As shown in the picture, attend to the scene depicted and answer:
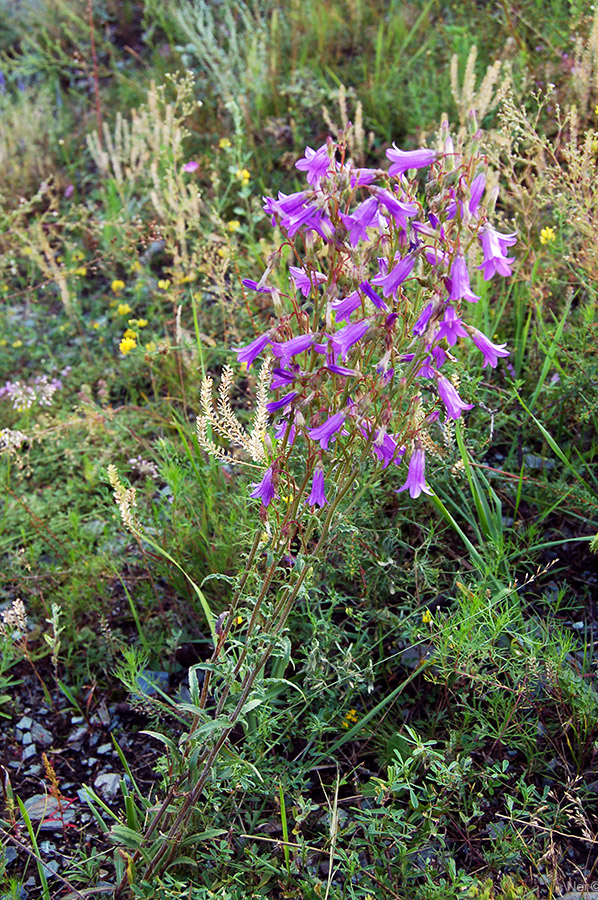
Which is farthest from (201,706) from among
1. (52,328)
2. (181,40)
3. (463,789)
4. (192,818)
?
(181,40)

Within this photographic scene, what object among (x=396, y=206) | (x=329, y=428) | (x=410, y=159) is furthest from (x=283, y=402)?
(x=410, y=159)

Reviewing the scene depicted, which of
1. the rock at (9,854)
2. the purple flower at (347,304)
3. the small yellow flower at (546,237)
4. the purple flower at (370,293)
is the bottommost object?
the rock at (9,854)

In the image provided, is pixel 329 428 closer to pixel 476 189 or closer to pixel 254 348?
pixel 254 348

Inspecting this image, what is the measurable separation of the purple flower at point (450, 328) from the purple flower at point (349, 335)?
0.15 metres

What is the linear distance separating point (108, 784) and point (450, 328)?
6.11 feet

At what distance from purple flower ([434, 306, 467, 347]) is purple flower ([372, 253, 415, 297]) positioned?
0.37ft

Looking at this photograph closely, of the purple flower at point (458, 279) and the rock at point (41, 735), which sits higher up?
the purple flower at point (458, 279)

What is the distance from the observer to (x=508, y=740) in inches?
83.7

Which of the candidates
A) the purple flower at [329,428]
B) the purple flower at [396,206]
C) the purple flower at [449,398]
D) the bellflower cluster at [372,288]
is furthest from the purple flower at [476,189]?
the purple flower at [329,428]

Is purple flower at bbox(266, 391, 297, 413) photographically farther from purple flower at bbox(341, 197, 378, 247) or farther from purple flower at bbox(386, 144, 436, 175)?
purple flower at bbox(386, 144, 436, 175)

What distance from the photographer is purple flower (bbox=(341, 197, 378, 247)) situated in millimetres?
1405

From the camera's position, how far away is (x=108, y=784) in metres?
2.29

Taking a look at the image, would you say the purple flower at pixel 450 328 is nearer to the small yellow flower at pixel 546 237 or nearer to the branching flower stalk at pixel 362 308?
the branching flower stalk at pixel 362 308

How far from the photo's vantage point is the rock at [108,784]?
2277 mm
